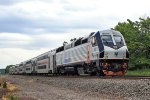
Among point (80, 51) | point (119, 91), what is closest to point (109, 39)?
point (80, 51)

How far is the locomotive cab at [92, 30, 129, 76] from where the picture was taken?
3116cm

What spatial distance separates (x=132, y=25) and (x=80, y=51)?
36.9m

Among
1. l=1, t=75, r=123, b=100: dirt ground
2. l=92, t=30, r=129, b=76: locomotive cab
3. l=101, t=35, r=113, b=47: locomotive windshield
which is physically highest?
l=101, t=35, r=113, b=47: locomotive windshield

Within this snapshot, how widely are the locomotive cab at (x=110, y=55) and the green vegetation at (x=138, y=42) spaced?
28.4 metres

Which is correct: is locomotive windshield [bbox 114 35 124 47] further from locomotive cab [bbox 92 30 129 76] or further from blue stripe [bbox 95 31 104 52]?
blue stripe [bbox 95 31 104 52]

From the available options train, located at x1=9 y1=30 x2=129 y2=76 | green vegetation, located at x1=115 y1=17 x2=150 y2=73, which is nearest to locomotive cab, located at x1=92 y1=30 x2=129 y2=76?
train, located at x1=9 y1=30 x2=129 y2=76

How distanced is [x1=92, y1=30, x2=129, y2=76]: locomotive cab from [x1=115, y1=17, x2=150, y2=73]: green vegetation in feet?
93.3

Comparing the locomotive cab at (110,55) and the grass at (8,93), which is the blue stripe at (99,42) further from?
the grass at (8,93)

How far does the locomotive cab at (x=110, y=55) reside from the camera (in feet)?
102

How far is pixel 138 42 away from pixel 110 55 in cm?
3356

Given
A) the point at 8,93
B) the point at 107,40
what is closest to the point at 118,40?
the point at 107,40

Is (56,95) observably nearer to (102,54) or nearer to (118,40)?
(102,54)

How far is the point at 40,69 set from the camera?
68500mm

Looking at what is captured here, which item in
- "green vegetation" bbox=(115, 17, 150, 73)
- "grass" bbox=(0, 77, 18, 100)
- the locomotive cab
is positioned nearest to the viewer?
"grass" bbox=(0, 77, 18, 100)
